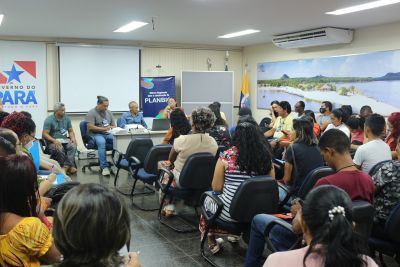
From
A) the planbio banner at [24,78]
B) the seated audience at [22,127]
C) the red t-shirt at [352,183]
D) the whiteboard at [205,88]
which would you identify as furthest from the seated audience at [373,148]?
the planbio banner at [24,78]

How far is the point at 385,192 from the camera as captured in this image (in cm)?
264

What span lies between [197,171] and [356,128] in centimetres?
Result: 245

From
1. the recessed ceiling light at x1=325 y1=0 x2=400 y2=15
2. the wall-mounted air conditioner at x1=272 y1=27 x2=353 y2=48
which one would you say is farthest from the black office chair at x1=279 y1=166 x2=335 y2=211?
the wall-mounted air conditioner at x1=272 y1=27 x2=353 y2=48

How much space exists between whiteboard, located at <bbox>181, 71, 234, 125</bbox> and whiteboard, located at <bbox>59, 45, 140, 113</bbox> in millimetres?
1143

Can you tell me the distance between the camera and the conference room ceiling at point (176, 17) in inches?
202

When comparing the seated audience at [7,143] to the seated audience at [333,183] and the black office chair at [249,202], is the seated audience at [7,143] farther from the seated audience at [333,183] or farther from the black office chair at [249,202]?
the seated audience at [333,183]

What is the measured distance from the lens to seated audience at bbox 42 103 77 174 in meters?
6.24

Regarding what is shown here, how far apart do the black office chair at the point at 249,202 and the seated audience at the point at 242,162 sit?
0.23ft

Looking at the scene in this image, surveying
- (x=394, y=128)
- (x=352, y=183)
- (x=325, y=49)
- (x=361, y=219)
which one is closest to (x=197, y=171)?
(x=352, y=183)

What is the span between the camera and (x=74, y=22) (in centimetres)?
647

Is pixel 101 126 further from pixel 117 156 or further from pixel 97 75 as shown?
pixel 97 75

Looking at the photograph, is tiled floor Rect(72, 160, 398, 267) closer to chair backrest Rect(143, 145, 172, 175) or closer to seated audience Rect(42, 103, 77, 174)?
chair backrest Rect(143, 145, 172, 175)

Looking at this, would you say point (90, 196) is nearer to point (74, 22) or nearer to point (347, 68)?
point (74, 22)

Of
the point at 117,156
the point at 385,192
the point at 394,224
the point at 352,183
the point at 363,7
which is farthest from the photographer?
the point at 117,156
